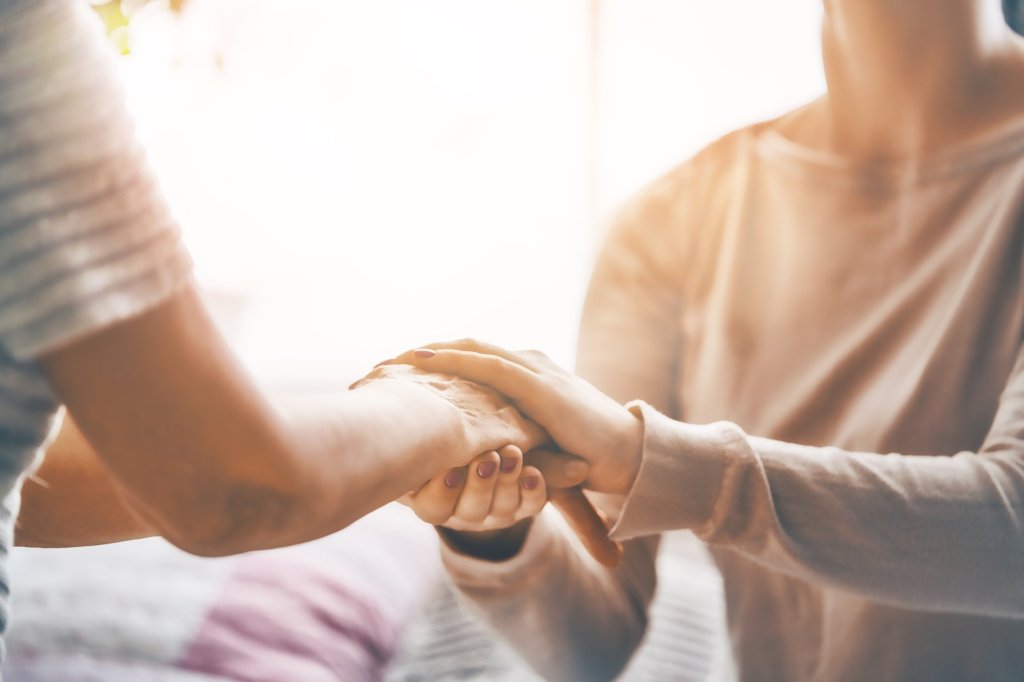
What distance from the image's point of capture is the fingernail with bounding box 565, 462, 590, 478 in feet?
2.14

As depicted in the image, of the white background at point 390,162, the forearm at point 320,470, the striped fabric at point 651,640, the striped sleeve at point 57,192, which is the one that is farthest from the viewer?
the white background at point 390,162

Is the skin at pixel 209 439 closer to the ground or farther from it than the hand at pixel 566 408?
farther from it

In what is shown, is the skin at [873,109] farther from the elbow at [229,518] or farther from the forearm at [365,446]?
the elbow at [229,518]

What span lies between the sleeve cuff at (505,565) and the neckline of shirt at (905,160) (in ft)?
1.67

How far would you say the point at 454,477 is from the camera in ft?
1.97

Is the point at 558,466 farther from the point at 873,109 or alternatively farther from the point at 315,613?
the point at 315,613

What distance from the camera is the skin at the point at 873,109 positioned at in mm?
650

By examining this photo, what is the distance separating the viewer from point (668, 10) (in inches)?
76.0

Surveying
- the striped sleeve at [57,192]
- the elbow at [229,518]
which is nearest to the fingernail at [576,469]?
the elbow at [229,518]

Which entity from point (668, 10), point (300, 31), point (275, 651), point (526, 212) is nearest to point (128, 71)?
point (300, 31)

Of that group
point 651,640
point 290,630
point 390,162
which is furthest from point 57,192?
point 390,162

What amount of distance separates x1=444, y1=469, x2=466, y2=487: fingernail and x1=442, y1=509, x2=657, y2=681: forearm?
0.49 feet

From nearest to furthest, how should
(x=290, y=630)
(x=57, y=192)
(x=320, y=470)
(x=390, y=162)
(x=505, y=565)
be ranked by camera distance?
(x=57, y=192)
(x=320, y=470)
(x=505, y=565)
(x=290, y=630)
(x=390, y=162)

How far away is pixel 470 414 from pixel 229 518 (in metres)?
0.28
